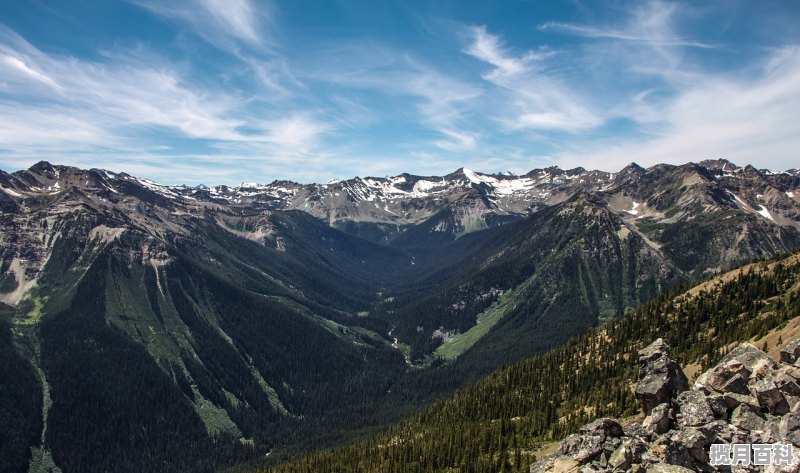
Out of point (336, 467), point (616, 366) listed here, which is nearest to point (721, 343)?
point (616, 366)

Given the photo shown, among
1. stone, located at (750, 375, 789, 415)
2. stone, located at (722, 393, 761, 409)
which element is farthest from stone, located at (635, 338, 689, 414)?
stone, located at (750, 375, 789, 415)

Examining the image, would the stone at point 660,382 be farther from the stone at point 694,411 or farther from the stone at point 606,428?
the stone at point 606,428

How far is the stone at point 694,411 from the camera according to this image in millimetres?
50719

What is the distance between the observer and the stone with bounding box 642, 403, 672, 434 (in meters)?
53.4

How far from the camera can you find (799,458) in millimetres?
39188

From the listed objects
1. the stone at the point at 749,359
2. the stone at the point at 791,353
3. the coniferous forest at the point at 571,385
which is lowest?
the coniferous forest at the point at 571,385

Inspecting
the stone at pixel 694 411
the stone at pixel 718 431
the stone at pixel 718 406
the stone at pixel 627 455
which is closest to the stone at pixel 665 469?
the stone at pixel 627 455

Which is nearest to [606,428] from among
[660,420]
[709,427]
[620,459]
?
[660,420]

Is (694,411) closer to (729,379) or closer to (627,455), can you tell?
(729,379)

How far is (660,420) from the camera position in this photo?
53.7 meters

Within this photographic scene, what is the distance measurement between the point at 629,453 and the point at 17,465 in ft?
723

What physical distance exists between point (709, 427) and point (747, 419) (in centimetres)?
Answer: 424

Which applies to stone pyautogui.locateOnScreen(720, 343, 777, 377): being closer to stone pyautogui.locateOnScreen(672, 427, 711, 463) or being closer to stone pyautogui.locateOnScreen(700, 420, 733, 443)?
stone pyautogui.locateOnScreen(700, 420, 733, 443)

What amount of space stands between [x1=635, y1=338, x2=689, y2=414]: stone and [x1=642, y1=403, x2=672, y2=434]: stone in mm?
12002
